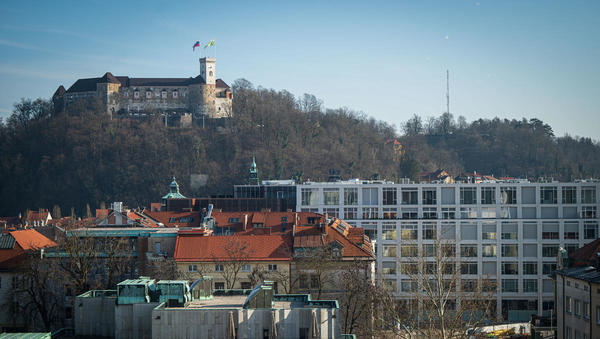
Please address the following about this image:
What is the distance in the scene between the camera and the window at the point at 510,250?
70562 millimetres

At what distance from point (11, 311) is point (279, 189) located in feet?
163

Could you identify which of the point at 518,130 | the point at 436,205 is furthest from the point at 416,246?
the point at 518,130

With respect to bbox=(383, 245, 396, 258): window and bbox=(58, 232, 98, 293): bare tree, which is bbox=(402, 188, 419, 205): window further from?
bbox=(58, 232, 98, 293): bare tree

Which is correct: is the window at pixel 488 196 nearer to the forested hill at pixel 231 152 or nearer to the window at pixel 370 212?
the window at pixel 370 212

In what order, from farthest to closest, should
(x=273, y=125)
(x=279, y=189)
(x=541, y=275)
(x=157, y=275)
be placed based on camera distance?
1. (x=273, y=125)
2. (x=279, y=189)
3. (x=541, y=275)
4. (x=157, y=275)

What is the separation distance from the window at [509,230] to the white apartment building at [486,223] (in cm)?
10

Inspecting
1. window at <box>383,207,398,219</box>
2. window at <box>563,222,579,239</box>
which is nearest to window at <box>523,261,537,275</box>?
window at <box>563,222,579,239</box>

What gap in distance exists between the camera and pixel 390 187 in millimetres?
74188

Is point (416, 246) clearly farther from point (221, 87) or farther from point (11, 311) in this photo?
point (221, 87)

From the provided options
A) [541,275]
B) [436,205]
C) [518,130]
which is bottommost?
[541,275]

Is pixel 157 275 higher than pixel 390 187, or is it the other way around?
pixel 390 187

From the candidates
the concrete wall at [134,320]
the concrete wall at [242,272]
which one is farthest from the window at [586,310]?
the concrete wall at [134,320]

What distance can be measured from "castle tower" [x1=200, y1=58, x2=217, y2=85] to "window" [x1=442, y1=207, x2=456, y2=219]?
105112 millimetres

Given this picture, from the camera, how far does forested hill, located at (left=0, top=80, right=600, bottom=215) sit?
145 m
